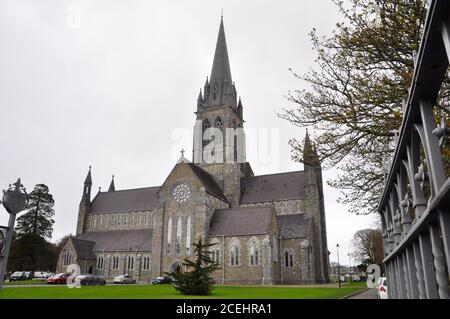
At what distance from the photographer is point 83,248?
173 ft

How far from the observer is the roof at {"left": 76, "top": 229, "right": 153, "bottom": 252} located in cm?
5121

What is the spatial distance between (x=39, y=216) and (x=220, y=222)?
32.2 meters

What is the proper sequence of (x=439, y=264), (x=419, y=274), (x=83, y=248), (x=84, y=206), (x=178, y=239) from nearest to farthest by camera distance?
(x=439, y=264) < (x=419, y=274) < (x=178, y=239) < (x=83, y=248) < (x=84, y=206)

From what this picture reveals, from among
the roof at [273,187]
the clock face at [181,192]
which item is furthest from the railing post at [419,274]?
the roof at [273,187]

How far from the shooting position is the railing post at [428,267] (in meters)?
2.27

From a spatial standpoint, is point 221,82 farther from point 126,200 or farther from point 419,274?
point 419,274

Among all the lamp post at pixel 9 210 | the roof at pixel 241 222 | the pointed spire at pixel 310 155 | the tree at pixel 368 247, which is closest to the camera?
the lamp post at pixel 9 210

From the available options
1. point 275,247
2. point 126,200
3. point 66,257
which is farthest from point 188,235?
point 126,200

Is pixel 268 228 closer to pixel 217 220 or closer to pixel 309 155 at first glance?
pixel 217 220

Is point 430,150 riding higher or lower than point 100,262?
lower

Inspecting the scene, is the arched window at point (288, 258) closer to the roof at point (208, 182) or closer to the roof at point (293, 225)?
the roof at point (293, 225)

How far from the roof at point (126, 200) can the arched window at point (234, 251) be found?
2111cm
